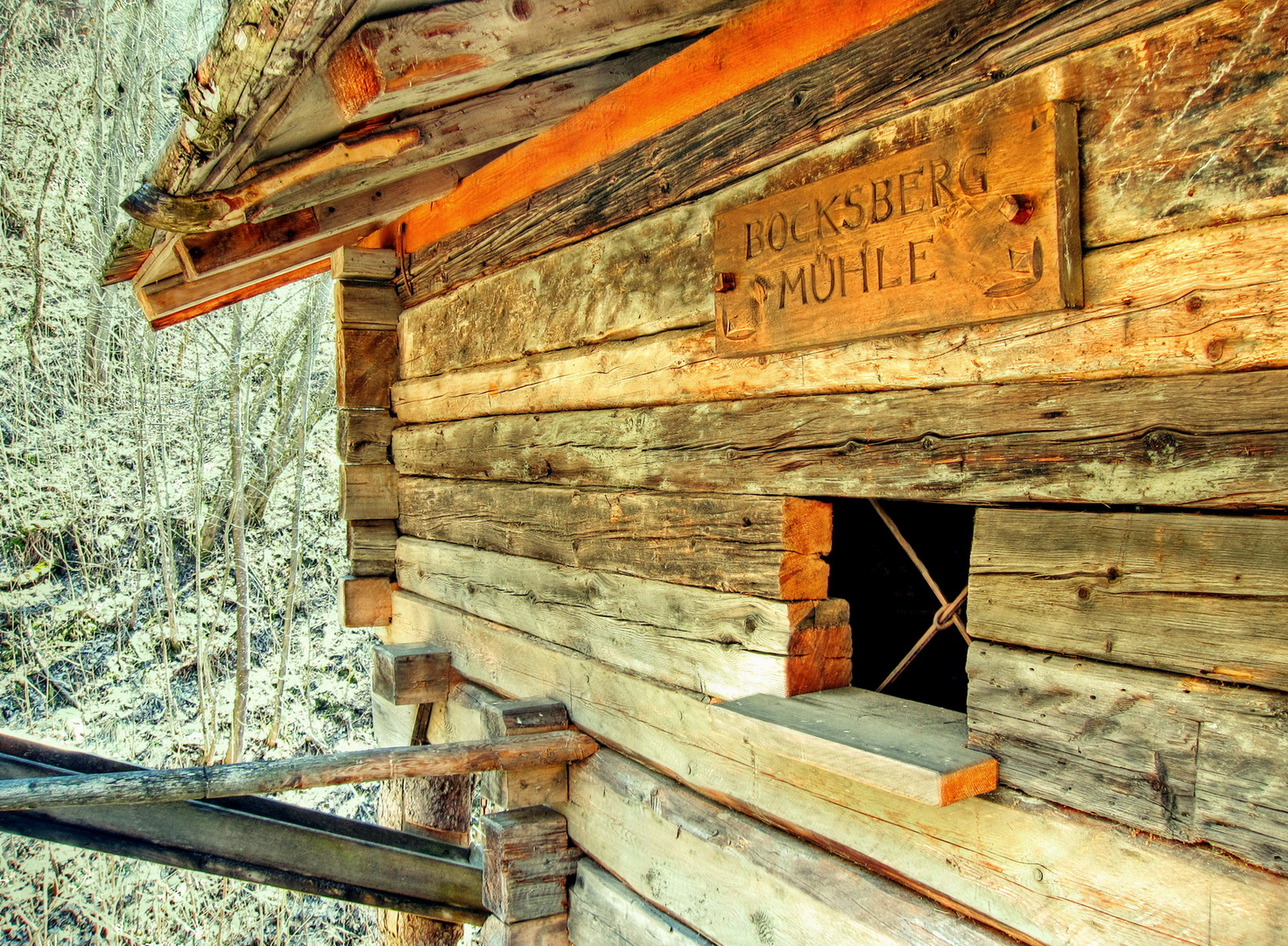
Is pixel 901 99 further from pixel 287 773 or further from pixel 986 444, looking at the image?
pixel 287 773

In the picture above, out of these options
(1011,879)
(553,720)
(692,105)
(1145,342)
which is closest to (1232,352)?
(1145,342)

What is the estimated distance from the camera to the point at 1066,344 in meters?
1.58

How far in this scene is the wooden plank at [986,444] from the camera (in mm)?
1383

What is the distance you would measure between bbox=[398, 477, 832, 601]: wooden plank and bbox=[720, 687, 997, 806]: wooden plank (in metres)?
0.27

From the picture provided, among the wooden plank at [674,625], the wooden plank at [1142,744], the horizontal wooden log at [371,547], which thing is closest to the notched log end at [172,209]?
the wooden plank at [674,625]

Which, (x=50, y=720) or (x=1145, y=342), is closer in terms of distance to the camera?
(x=1145, y=342)

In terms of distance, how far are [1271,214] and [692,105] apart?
4.81 feet

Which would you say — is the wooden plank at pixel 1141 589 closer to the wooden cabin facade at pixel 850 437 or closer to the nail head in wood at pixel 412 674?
the wooden cabin facade at pixel 850 437

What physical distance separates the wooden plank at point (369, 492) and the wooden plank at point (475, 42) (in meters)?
2.24

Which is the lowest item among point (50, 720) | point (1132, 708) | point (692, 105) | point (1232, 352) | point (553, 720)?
point (50, 720)

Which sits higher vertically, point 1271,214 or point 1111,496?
point 1271,214

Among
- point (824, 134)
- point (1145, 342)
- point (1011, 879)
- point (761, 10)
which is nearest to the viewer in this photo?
point (1145, 342)

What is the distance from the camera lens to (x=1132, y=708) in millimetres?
1491

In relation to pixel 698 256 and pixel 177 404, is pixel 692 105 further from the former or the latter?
pixel 177 404
